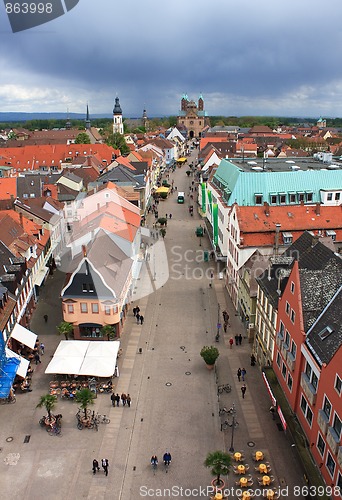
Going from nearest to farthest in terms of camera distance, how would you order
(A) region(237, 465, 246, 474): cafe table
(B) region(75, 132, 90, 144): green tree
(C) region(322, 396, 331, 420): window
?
(C) region(322, 396, 331, 420): window
(A) region(237, 465, 246, 474): cafe table
(B) region(75, 132, 90, 144): green tree

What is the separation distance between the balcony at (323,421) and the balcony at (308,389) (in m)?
1.44

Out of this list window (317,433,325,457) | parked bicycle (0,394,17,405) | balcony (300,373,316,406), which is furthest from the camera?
parked bicycle (0,394,17,405)

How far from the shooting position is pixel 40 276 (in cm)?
6122

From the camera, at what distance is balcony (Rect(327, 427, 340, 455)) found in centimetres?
2598

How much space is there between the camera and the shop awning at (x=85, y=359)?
41.4m

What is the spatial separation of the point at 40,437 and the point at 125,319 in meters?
21.1

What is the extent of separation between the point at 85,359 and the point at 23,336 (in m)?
8.35

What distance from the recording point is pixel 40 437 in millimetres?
35656

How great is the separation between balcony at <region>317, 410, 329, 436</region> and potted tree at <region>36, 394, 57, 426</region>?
68.1 feet

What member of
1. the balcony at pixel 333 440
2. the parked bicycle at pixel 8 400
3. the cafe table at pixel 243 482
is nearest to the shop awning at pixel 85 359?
the parked bicycle at pixel 8 400

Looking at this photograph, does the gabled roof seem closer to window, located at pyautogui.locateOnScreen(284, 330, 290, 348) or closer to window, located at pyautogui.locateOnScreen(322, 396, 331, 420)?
window, located at pyautogui.locateOnScreen(322, 396, 331, 420)

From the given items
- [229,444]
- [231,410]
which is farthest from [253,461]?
[231,410]

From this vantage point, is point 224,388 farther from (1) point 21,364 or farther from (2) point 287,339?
(1) point 21,364

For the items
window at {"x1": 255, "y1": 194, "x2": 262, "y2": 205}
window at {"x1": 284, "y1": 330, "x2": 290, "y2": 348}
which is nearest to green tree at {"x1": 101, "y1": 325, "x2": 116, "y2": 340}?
window at {"x1": 284, "y1": 330, "x2": 290, "y2": 348}
